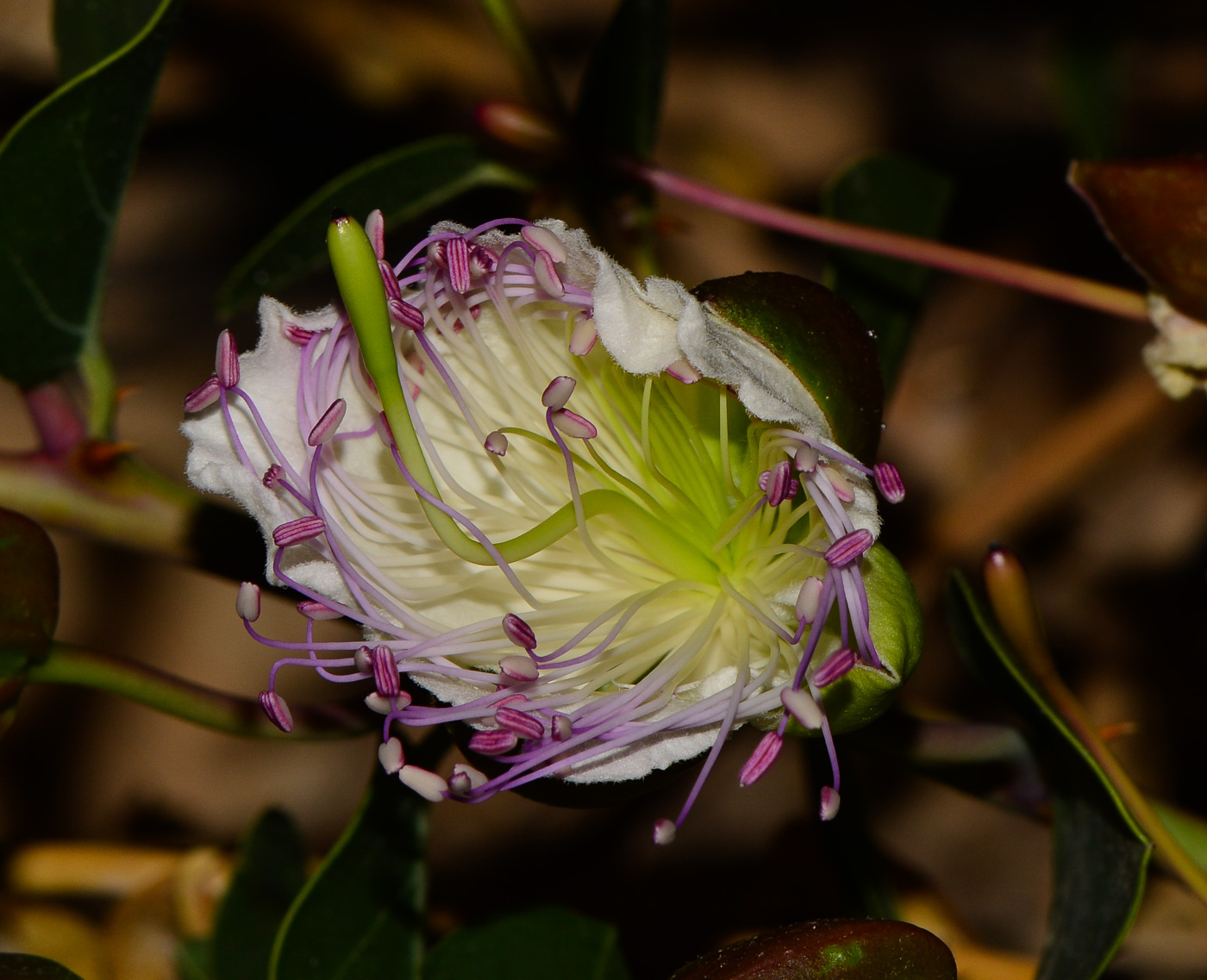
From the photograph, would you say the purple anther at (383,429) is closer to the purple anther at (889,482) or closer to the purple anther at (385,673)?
the purple anther at (385,673)

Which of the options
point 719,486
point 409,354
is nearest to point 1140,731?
point 719,486

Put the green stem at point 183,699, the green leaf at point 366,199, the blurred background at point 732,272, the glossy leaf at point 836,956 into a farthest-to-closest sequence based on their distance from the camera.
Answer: the blurred background at point 732,272 → the green leaf at point 366,199 → the green stem at point 183,699 → the glossy leaf at point 836,956

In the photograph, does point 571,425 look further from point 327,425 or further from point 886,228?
point 886,228

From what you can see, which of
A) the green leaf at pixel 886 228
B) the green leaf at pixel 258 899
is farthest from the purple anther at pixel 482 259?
the green leaf at pixel 258 899

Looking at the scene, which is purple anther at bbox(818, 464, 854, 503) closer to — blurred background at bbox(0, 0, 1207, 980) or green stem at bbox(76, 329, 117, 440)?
green stem at bbox(76, 329, 117, 440)

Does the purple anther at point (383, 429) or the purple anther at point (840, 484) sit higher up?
the purple anther at point (840, 484)

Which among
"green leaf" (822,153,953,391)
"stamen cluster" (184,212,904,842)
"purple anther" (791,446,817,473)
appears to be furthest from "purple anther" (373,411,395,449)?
"green leaf" (822,153,953,391)
